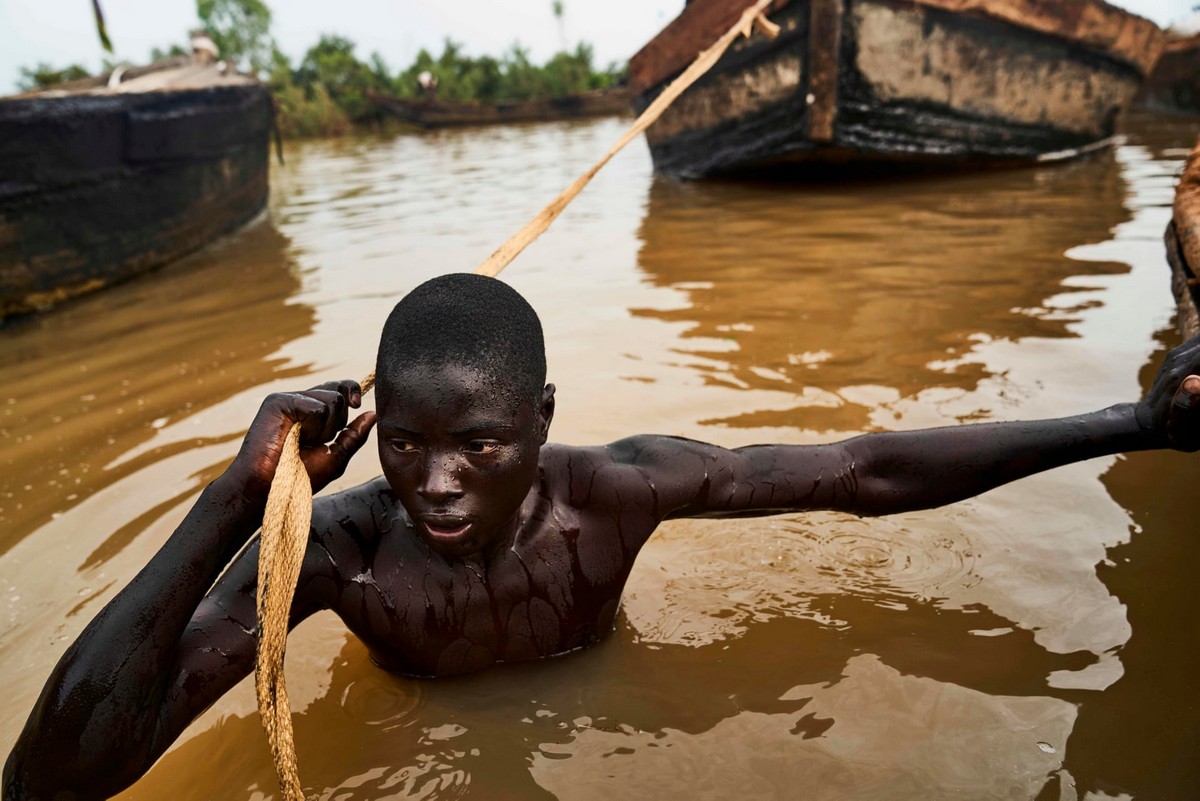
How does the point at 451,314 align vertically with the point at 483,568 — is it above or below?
above

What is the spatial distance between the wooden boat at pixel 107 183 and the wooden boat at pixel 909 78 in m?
3.51

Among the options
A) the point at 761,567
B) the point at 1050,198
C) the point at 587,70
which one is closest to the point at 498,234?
the point at 1050,198

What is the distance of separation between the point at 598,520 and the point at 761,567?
0.60m

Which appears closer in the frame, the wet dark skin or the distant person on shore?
the wet dark skin

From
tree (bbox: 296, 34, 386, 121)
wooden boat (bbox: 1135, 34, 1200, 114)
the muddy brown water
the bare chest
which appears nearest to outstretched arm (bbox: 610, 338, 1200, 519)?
the bare chest

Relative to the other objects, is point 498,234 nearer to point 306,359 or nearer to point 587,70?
point 306,359

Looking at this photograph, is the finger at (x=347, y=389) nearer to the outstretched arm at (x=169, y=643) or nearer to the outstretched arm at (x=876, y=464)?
the outstretched arm at (x=169, y=643)

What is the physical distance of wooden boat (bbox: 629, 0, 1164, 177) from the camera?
603cm

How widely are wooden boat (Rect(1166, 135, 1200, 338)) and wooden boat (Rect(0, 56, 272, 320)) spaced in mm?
5263

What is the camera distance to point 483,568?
175 cm

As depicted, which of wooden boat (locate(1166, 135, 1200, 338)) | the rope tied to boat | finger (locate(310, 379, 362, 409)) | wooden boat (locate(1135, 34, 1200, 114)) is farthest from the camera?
wooden boat (locate(1135, 34, 1200, 114))

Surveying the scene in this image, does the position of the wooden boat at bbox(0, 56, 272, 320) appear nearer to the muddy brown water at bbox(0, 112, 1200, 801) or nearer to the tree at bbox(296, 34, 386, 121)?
the muddy brown water at bbox(0, 112, 1200, 801)

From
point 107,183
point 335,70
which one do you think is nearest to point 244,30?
point 335,70

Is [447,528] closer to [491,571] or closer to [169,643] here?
[491,571]
